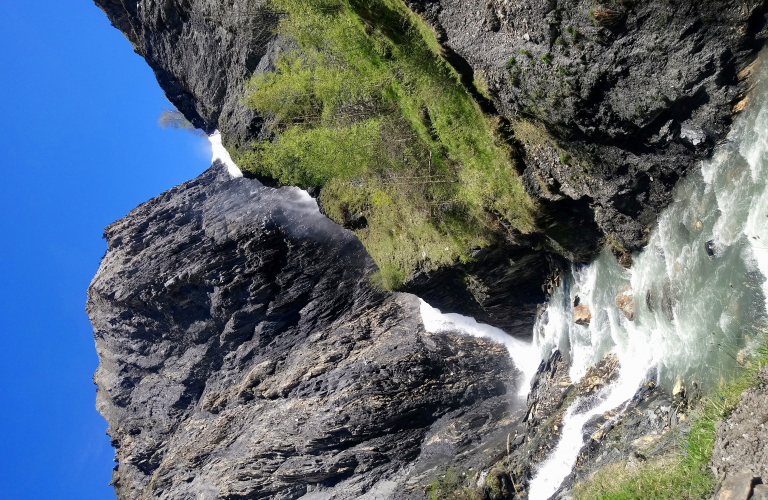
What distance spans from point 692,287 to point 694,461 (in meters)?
3.34

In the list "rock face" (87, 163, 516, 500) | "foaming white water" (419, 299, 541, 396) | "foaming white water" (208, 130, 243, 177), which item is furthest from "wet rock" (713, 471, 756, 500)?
"foaming white water" (208, 130, 243, 177)

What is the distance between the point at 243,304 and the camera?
2412 centimetres

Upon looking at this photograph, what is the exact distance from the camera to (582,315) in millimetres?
15156

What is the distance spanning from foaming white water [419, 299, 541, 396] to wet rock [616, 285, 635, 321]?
788 cm

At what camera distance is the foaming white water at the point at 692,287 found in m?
8.59

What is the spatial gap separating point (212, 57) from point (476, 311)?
51.3ft

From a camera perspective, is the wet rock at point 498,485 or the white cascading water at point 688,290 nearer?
the white cascading water at point 688,290

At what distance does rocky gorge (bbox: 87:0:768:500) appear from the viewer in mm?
8844

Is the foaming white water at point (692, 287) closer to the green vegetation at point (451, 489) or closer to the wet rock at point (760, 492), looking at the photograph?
the wet rock at point (760, 492)

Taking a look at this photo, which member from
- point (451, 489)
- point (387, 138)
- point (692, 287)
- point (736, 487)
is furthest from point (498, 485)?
point (387, 138)

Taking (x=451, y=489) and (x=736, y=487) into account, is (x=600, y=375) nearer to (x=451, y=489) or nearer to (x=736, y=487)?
(x=736, y=487)

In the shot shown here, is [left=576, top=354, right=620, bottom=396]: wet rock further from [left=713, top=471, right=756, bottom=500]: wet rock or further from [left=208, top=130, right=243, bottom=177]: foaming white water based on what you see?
[left=208, top=130, right=243, bottom=177]: foaming white water

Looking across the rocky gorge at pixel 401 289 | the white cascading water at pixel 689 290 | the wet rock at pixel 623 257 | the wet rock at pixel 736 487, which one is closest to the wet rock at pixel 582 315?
the rocky gorge at pixel 401 289

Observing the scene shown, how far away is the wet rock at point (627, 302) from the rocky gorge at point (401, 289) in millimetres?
50
